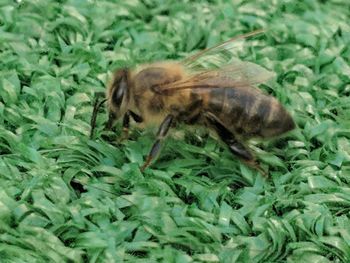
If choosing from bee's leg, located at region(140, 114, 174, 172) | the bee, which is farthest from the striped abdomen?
bee's leg, located at region(140, 114, 174, 172)

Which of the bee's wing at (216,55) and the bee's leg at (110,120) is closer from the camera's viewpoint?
the bee's leg at (110,120)

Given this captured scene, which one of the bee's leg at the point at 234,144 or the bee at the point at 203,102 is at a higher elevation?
the bee at the point at 203,102

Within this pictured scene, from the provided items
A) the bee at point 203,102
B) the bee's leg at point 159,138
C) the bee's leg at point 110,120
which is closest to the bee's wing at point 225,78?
the bee at point 203,102

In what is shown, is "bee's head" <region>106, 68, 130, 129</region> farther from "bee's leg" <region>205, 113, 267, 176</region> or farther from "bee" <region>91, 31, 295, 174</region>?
"bee's leg" <region>205, 113, 267, 176</region>

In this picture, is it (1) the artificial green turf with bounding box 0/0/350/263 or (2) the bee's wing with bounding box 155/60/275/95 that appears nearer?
(1) the artificial green turf with bounding box 0/0/350/263

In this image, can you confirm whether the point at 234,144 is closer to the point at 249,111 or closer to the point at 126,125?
the point at 249,111

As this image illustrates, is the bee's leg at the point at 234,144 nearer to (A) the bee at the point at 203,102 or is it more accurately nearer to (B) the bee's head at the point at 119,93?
(A) the bee at the point at 203,102

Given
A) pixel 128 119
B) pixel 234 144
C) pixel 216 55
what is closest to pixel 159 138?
pixel 128 119
